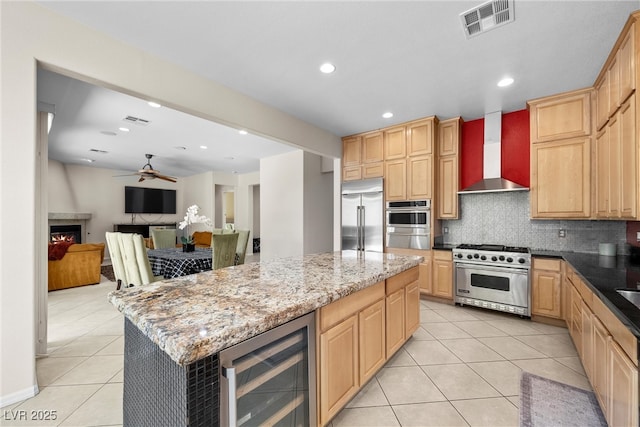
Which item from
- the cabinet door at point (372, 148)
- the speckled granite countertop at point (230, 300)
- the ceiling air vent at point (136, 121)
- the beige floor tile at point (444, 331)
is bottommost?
the beige floor tile at point (444, 331)

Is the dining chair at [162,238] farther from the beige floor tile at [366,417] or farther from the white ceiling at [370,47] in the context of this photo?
the beige floor tile at [366,417]

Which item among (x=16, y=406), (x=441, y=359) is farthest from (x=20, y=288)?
(x=441, y=359)

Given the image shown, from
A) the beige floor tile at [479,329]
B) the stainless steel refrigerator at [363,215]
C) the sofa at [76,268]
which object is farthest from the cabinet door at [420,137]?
the sofa at [76,268]

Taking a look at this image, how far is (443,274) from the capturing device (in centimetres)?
387

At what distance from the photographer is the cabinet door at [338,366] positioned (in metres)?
1.46

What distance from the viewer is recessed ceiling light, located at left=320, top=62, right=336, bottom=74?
262cm

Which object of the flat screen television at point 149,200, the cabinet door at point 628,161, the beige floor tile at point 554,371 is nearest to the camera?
the cabinet door at point 628,161

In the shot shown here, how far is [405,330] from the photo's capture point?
8.05 ft

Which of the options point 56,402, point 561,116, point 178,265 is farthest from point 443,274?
point 56,402

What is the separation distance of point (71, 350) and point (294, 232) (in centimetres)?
387

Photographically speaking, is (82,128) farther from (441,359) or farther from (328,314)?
(441,359)

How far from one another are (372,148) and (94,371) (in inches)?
170

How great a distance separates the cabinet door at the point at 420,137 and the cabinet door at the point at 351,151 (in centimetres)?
88

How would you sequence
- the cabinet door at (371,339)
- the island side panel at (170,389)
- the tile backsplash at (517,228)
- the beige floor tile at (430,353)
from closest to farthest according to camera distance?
the island side panel at (170,389), the cabinet door at (371,339), the beige floor tile at (430,353), the tile backsplash at (517,228)
